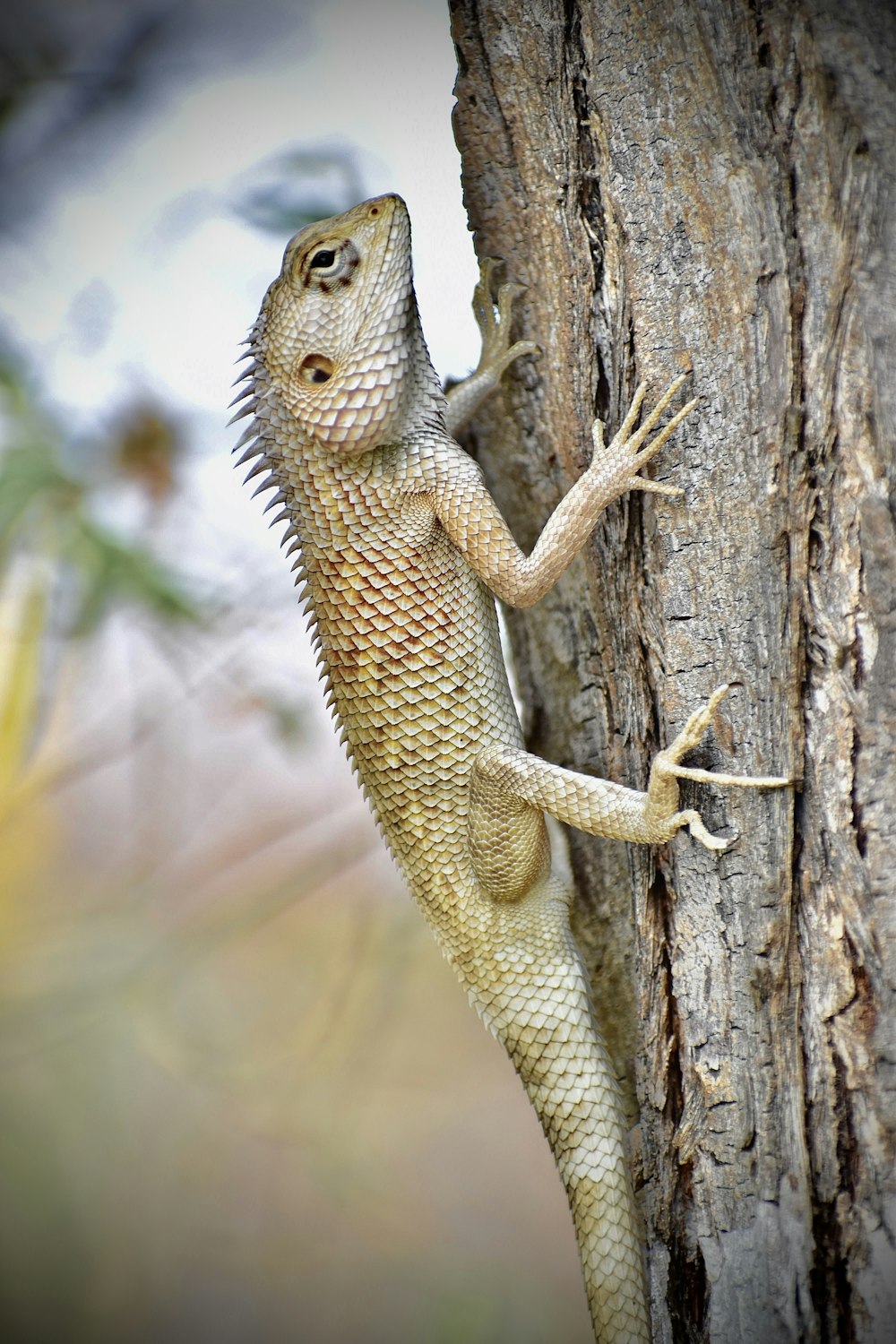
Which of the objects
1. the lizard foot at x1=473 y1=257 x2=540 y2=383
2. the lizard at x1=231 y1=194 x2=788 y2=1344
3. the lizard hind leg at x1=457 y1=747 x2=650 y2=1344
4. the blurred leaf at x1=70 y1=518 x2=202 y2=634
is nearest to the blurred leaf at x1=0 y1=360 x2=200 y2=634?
the blurred leaf at x1=70 y1=518 x2=202 y2=634

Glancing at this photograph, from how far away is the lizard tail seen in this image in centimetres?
149

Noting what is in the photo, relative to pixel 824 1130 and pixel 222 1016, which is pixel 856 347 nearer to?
pixel 824 1130

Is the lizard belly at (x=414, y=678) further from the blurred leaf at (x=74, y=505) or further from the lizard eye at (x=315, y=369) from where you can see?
the blurred leaf at (x=74, y=505)

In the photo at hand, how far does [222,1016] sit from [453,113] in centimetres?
236

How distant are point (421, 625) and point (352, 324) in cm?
56

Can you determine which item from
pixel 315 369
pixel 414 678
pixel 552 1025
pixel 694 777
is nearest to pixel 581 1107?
pixel 552 1025

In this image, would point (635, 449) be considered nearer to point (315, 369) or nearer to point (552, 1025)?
point (315, 369)

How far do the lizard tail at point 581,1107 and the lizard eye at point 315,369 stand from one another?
3.63 ft

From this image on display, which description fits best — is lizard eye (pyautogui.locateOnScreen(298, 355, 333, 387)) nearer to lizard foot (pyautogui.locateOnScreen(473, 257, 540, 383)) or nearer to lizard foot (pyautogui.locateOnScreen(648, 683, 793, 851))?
lizard foot (pyautogui.locateOnScreen(473, 257, 540, 383))

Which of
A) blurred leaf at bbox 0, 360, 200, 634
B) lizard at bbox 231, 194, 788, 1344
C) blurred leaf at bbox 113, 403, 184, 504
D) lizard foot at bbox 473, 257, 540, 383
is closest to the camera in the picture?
lizard at bbox 231, 194, 788, 1344

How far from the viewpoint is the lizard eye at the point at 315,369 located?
169 centimetres

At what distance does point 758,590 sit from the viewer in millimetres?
1316

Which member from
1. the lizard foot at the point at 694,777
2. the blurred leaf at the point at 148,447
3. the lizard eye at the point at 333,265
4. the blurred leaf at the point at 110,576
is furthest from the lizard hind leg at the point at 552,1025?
the blurred leaf at the point at 148,447

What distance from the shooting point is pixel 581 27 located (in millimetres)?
1407
